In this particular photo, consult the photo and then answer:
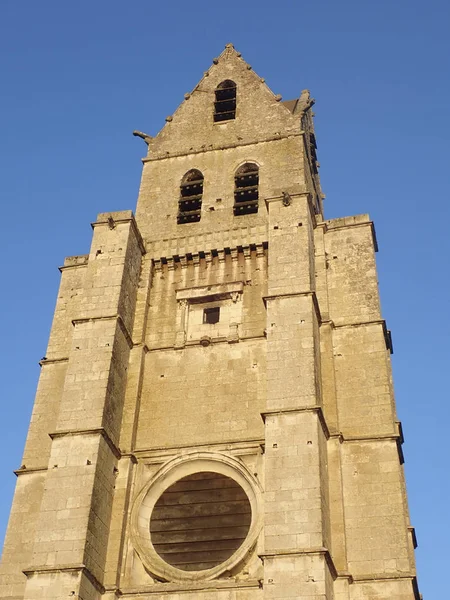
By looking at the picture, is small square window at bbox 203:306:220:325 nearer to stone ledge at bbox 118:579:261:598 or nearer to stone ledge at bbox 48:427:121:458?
stone ledge at bbox 48:427:121:458

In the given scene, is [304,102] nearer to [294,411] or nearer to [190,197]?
[190,197]

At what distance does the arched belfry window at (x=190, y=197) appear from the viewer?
18.9 meters

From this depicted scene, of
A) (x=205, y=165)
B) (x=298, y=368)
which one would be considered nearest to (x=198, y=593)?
(x=298, y=368)

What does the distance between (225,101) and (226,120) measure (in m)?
1.01

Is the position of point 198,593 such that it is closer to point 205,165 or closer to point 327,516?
point 327,516

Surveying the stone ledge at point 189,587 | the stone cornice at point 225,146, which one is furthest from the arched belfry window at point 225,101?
the stone ledge at point 189,587

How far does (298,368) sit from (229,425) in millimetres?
1702

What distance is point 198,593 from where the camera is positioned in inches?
493

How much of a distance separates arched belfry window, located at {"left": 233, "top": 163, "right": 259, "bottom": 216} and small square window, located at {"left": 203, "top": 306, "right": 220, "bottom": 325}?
305cm

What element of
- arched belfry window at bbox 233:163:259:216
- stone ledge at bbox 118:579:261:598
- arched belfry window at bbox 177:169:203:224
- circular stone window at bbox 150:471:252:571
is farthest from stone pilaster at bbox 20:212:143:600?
arched belfry window at bbox 233:163:259:216

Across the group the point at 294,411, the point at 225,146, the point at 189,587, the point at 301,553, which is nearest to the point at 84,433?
the point at 189,587

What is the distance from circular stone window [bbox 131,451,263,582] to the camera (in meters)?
13.1

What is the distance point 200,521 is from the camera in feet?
44.7

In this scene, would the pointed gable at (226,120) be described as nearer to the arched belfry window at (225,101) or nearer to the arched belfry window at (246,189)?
the arched belfry window at (225,101)
